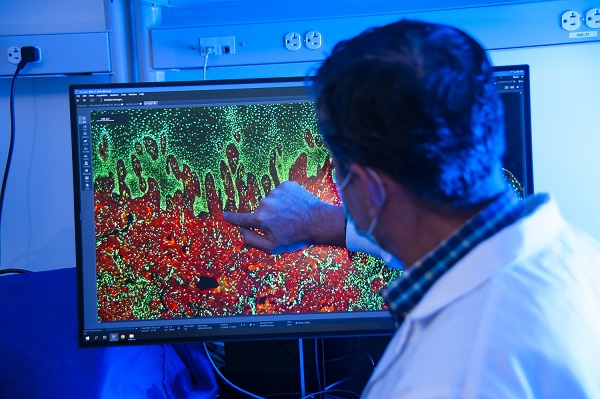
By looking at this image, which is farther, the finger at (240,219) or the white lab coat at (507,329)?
the finger at (240,219)

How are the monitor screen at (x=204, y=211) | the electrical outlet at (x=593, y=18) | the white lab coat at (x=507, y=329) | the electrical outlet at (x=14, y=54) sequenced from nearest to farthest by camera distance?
the white lab coat at (x=507, y=329)
the monitor screen at (x=204, y=211)
the electrical outlet at (x=593, y=18)
the electrical outlet at (x=14, y=54)

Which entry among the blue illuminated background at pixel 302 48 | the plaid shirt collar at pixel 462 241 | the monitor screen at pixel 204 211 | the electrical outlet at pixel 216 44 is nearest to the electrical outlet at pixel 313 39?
the blue illuminated background at pixel 302 48

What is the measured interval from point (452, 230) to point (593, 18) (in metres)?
0.81

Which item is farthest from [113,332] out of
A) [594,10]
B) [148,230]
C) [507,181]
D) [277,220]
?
[594,10]

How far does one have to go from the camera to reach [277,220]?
3.67 ft

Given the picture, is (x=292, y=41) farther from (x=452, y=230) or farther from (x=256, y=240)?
(x=452, y=230)

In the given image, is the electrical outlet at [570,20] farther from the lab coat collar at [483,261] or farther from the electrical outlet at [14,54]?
the electrical outlet at [14,54]

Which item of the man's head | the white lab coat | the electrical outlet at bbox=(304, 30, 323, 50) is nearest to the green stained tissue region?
the electrical outlet at bbox=(304, 30, 323, 50)

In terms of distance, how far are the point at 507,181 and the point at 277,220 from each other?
1.31ft

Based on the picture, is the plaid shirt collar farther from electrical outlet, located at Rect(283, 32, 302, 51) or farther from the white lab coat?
electrical outlet, located at Rect(283, 32, 302, 51)

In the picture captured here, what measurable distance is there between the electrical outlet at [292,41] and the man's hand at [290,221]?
39 centimetres

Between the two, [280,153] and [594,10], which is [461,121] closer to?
[280,153]

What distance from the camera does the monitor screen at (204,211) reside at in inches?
43.5

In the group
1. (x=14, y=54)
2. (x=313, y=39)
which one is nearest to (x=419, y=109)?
(x=313, y=39)
